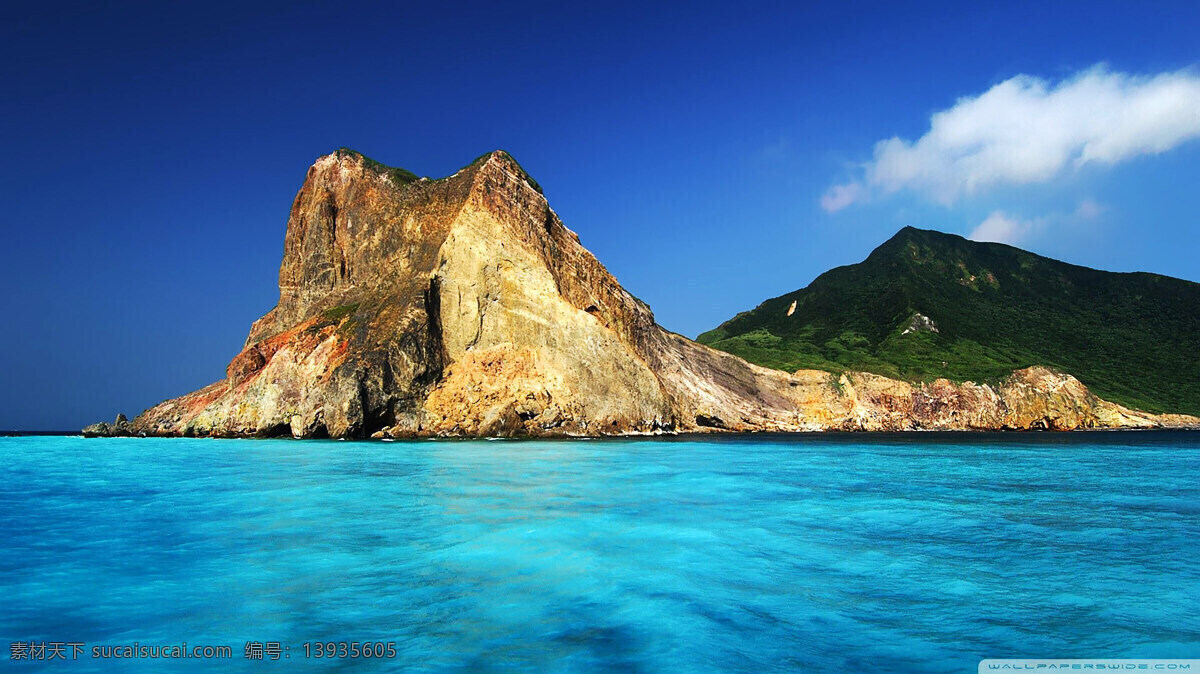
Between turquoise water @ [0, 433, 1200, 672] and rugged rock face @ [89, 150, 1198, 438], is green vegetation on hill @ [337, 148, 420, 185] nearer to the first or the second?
rugged rock face @ [89, 150, 1198, 438]

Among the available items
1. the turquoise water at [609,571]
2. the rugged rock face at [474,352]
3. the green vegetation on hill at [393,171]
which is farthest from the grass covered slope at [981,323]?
the turquoise water at [609,571]

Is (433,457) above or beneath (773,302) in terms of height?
beneath

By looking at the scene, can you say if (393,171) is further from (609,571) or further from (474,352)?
(609,571)

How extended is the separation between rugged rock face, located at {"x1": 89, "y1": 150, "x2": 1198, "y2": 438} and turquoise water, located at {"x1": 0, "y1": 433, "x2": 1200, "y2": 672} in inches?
1211

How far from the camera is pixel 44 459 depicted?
110 ft

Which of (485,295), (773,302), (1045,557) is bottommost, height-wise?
(1045,557)

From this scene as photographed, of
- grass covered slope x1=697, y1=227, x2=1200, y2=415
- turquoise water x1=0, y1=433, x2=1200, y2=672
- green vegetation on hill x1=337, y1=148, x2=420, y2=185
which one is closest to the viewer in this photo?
turquoise water x1=0, y1=433, x2=1200, y2=672

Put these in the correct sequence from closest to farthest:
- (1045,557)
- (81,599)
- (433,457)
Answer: (81,599) < (1045,557) < (433,457)

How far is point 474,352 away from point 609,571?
151 ft

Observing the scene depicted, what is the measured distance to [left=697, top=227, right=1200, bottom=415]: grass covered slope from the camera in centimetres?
9106

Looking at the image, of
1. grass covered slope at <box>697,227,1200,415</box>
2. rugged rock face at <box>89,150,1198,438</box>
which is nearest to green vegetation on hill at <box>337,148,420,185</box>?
rugged rock face at <box>89,150,1198,438</box>

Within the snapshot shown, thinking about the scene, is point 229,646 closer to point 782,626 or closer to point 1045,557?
point 782,626

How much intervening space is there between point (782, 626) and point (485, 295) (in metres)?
50.0

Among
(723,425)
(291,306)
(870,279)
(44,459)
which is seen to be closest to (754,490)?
(44,459)
